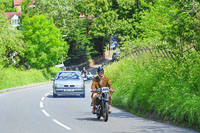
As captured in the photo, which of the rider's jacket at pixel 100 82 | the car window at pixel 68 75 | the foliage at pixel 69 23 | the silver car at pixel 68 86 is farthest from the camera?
the foliage at pixel 69 23

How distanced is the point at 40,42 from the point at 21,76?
896cm

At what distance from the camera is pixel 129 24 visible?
53.8 m

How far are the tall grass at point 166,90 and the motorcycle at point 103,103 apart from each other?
161 centimetres

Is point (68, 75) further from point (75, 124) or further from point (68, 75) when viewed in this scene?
point (75, 124)

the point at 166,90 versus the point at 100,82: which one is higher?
the point at 100,82

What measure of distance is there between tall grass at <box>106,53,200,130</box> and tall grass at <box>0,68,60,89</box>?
840 inches

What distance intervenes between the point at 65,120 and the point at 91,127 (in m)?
2.26

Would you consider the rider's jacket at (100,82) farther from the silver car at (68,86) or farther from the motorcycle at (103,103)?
the silver car at (68,86)

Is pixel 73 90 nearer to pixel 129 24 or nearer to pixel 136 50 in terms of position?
pixel 136 50

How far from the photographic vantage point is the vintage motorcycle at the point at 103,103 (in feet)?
46.1

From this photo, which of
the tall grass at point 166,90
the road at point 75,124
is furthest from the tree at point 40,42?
the road at point 75,124

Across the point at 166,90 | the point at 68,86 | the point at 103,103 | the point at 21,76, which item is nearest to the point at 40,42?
the point at 21,76

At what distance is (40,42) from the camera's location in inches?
2125

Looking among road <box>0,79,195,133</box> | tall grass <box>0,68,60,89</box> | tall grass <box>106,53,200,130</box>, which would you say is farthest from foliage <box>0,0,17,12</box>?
road <box>0,79,195,133</box>
